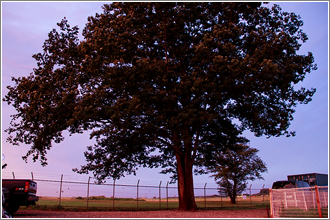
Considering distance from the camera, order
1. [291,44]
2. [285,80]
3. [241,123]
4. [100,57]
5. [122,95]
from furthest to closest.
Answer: [241,123]
[291,44]
[285,80]
[122,95]
[100,57]

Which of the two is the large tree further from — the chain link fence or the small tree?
the small tree

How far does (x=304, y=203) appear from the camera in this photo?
1170 cm

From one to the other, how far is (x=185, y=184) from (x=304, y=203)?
921 cm

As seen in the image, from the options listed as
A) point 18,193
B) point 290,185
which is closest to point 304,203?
point 290,185

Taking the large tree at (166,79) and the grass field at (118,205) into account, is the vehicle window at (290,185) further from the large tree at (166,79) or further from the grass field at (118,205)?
the grass field at (118,205)

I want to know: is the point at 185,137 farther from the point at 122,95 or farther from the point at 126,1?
the point at 126,1

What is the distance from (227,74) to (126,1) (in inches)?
318

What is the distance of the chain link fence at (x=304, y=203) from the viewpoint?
11.5 metres

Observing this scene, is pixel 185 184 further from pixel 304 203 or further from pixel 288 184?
pixel 304 203

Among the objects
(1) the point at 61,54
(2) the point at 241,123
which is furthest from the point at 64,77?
(2) the point at 241,123

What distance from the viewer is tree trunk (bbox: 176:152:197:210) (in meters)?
19.1

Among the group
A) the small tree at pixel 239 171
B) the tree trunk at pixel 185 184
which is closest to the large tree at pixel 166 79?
the tree trunk at pixel 185 184

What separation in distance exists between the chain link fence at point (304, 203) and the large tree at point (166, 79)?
229 inches

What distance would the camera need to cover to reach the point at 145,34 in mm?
18500
